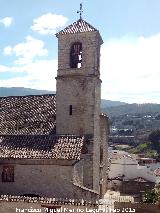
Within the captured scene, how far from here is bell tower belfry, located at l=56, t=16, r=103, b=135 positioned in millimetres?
29600

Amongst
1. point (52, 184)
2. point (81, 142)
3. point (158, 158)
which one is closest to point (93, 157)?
point (81, 142)

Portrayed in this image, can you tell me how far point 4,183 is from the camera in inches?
1009

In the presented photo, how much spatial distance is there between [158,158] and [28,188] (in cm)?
5240

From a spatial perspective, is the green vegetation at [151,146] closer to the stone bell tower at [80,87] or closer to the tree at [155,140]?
the tree at [155,140]

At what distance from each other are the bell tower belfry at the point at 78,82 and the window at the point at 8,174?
17.6 ft

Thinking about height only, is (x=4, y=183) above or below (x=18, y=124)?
below

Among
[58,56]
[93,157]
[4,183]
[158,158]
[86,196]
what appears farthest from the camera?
[158,158]

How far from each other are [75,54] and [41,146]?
8.14 meters

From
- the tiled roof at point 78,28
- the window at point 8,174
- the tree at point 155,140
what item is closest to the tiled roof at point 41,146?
the window at point 8,174

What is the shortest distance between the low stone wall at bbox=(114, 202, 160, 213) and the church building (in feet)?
5.91

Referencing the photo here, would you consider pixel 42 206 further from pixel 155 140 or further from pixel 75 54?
pixel 155 140

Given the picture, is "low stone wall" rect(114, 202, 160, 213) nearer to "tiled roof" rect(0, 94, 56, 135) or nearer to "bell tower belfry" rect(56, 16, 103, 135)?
"bell tower belfry" rect(56, 16, 103, 135)

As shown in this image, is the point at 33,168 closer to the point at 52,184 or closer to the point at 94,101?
the point at 52,184

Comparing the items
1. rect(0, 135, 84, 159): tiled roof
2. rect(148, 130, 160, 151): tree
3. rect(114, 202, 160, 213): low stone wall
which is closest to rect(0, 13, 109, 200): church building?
rect(0, 135, 84, 159): tiled roof
